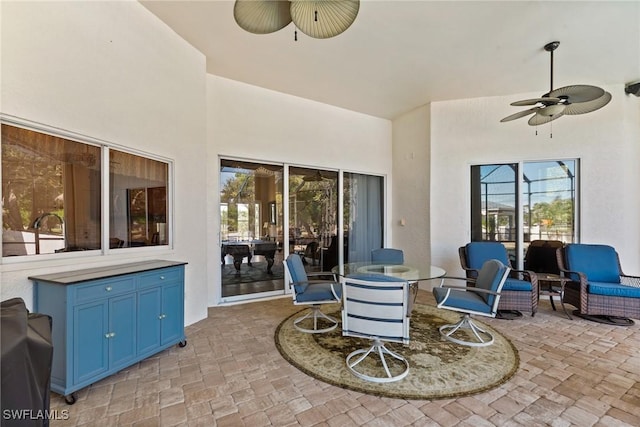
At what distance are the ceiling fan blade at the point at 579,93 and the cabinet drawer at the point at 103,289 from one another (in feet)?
14.6

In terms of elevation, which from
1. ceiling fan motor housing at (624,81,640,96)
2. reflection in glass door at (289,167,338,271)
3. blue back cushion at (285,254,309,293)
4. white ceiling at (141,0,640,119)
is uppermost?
white ceiling at (141,0,640,119)

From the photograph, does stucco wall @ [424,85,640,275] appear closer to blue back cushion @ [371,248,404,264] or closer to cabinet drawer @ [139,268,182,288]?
blue back cushion @ [371,248,404,264]

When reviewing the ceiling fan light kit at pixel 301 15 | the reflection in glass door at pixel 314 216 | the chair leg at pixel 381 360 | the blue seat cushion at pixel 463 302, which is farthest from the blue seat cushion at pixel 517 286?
the ceiling fan light kit at pixel 301 15

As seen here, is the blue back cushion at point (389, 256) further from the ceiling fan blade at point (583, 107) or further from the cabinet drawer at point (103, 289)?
the cabinet drawer at point (103, 289)

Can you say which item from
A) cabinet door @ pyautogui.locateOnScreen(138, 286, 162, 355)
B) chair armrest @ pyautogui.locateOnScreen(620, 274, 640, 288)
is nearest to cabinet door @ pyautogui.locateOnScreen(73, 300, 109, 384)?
cabinet door @ pyautogui.locateOnScreen(138, 286, 162, 355)

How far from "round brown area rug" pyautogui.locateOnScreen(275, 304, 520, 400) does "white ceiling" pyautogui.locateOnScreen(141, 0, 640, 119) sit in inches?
138

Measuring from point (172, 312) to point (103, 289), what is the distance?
2.54 feet

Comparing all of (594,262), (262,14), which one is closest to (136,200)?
(262,14)

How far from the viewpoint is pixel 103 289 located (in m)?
2.34

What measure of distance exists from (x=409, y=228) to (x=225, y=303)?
12.5 feet

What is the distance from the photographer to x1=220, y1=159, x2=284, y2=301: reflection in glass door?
4.65 meters

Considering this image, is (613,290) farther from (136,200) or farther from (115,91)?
(115,91)

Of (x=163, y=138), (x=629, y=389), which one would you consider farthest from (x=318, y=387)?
(x=163, y=138)

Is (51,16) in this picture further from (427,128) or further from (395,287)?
(427,128)
